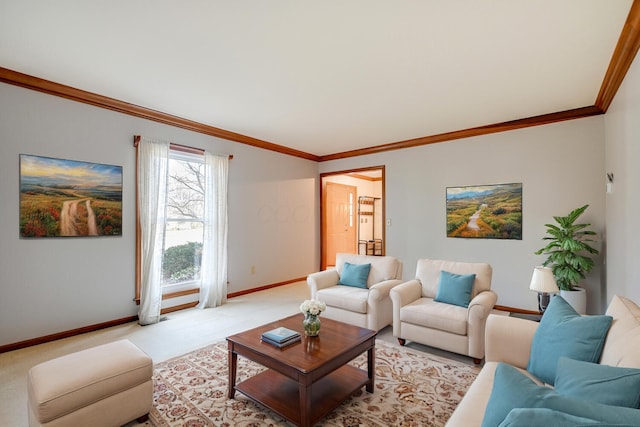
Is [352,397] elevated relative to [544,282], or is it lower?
lower

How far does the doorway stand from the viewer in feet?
22.9

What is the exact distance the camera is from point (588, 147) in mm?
3924

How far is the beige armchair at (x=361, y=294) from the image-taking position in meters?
3.41

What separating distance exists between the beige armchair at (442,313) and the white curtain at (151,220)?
9.76 feet

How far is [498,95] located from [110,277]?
5044mm

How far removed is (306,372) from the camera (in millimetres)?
1796

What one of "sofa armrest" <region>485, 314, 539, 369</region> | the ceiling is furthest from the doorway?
"sofa armrest" <region>485, 314, 539, 369</region>

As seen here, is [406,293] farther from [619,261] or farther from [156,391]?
[156,391]

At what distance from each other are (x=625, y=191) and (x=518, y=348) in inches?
78.8

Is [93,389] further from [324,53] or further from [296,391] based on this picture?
[324,53]

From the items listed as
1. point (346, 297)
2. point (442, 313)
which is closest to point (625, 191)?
point (442, 313)

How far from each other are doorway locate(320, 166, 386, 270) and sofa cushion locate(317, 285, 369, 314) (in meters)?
2.94

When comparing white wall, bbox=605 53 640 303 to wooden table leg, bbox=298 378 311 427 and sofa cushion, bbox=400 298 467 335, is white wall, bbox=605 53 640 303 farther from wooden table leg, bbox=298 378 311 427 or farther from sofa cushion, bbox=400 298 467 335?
wooden table leg, bbox=298 378 311 427

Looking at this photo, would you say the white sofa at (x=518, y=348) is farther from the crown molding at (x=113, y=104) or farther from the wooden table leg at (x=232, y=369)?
the crown molding at (x=113, y=104)
